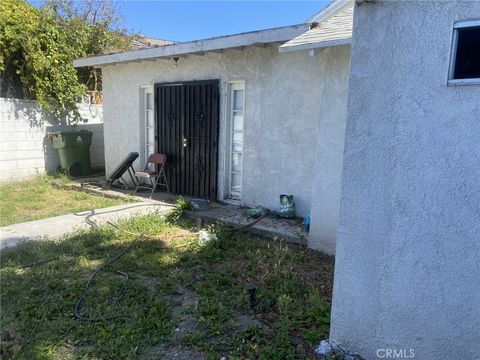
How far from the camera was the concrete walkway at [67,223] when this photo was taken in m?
5.14

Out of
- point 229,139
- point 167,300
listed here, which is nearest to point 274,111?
point 229,139

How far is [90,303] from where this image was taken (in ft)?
11.0

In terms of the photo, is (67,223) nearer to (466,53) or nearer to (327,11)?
(327,11)

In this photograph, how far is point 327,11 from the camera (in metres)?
4.99

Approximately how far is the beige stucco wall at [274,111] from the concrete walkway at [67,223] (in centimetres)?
156

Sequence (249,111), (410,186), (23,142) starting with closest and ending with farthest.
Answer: (410,186), (249,111), (23,142)

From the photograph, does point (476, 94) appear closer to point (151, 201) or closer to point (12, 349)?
point (12, 349)

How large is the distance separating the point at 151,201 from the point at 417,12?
5.93 m

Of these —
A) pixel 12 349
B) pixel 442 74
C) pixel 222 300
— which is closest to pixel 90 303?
pixel 12 349

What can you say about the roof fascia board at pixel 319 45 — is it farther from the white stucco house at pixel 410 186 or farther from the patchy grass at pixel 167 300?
the patchy grass at pixel 167 300

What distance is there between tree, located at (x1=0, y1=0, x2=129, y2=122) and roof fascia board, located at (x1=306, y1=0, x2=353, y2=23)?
24.3 feet

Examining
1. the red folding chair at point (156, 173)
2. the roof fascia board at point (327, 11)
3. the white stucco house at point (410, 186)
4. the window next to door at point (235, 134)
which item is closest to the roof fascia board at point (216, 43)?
the roof fascia board at point (327, 11)

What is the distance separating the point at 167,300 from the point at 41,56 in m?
8.43

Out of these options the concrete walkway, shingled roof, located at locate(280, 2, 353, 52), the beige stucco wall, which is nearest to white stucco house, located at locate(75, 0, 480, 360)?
shingled roof, located at locate(280, 2, 353, 52)
